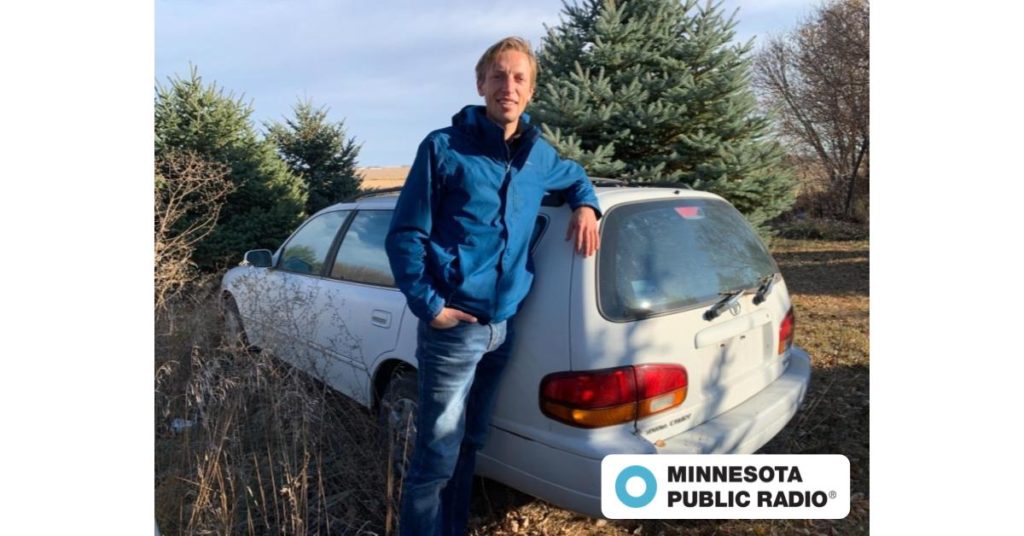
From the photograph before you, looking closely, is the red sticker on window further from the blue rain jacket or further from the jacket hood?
the jacket hood

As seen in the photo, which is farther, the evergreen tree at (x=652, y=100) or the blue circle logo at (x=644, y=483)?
the evergreen tree at (x=652, y=100)

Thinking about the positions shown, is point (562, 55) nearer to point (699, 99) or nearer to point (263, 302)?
point (699, 99)

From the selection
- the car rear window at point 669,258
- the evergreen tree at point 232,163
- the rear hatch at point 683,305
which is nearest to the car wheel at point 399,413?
the rear hatch at point 683,305

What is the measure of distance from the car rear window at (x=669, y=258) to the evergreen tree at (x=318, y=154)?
1508 mm

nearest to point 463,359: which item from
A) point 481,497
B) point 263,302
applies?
point 481,497

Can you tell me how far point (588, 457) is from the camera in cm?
186

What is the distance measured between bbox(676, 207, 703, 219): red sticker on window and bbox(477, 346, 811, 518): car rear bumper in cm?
74

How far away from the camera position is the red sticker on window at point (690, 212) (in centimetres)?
222

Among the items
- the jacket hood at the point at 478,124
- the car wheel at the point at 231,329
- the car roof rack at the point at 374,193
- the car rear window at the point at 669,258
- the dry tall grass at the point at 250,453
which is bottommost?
the dry tall grass at the point at 250,453

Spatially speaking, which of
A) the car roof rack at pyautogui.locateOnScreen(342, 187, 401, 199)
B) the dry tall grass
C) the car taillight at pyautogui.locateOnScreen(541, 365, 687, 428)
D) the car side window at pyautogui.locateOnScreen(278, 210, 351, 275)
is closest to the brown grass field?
the dry tall grass

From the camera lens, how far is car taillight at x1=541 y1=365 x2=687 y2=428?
184 cm

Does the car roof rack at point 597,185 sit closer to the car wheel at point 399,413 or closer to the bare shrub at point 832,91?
the bare shrub at point 832,91

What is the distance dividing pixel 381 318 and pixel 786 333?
5.76 feet

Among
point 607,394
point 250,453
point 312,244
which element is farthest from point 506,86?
point 312,244
